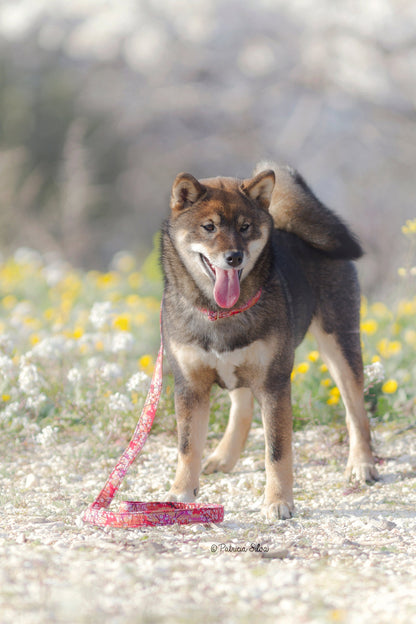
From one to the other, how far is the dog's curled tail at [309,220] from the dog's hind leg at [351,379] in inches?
18.1

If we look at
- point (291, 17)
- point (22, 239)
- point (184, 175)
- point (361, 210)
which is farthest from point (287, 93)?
point (184, 175)

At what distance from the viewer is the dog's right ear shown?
11.5ft

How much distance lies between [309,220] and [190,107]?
31.5ft

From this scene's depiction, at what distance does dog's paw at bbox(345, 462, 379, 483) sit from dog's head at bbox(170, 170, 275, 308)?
1.27 metres

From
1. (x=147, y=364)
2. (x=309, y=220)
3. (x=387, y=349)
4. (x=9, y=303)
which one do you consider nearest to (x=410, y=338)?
(x=387, y=349)

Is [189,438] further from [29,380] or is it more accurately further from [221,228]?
[29,380]

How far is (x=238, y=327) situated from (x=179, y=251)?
488 millimetres

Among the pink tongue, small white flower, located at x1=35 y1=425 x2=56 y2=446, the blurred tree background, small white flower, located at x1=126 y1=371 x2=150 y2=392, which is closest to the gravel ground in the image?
small white flower, located at x1=35 y1=425 x2=56 y2=446

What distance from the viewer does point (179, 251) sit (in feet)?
12.0

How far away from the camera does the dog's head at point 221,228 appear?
11.3 feet

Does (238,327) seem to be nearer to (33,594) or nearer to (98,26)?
(33,594)

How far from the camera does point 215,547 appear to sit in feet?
9.32

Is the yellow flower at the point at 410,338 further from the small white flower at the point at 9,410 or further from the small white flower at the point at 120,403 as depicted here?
the small white flower at the point at 9,410

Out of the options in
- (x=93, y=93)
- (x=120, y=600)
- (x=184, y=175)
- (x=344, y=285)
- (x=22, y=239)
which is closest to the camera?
(x=120, y=600)
